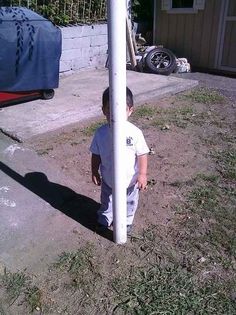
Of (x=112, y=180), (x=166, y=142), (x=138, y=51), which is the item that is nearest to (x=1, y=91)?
(x=166, y=142)

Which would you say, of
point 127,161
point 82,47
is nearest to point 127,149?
point 127,161

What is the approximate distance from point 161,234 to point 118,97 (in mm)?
1203

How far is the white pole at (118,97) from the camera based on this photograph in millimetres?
2047

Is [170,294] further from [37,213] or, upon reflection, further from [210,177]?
[210,177]

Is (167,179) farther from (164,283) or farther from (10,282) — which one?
(10,282)

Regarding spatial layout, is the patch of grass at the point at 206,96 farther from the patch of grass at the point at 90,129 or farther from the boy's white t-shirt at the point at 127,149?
the boy's white t-shirt at the point at 127,149

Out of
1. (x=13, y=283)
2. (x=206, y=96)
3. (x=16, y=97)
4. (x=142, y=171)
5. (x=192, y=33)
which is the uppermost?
(x=192, y=33)

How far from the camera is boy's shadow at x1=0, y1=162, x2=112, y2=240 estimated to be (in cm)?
301

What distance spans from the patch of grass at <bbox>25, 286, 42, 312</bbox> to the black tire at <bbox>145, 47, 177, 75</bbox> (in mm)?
6243

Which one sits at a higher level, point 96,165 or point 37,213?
point 96,165

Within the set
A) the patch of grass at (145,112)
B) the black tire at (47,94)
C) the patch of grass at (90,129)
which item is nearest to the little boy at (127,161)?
the patch of grass at (90,129)

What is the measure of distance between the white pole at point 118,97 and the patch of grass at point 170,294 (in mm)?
428

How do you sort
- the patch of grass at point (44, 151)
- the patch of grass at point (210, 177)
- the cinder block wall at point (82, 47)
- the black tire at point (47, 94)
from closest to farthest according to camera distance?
the patch of grass at point (210, 177)
the patch of grass at point (44, 151)
the black tire at point (47, 94)
the cinder block wall at point (82, 47)

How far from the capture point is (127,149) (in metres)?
2.48
